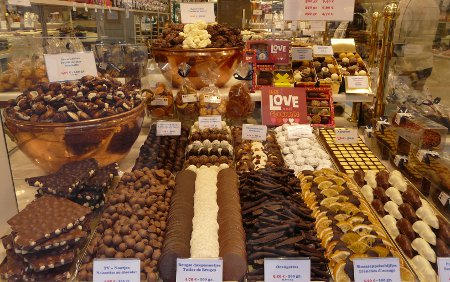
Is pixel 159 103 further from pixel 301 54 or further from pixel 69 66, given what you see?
pixel 301 54

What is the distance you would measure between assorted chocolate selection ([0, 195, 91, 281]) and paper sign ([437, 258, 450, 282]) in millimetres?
1240

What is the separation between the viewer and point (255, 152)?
2242 mm

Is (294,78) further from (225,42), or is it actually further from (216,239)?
(216,239)

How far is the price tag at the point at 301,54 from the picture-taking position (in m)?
2.81

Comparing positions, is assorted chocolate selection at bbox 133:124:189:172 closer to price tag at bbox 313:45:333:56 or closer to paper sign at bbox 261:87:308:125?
paper sign at bbox 261:87:308:125

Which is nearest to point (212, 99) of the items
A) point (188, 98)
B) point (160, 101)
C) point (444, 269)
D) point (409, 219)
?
point (188, 98)

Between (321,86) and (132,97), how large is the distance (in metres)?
1.38

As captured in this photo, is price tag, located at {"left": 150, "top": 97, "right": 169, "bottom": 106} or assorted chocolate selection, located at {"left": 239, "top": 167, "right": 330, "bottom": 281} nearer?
assorted chocolate selection, located at {"left": 239, "top": 167, "right": 330, "bottom": 281}

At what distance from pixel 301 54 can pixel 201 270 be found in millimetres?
1965

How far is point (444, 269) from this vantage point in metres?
1.38

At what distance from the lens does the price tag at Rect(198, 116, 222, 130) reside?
240 centimetres

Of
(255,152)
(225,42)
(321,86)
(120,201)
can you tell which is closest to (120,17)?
(225,42)

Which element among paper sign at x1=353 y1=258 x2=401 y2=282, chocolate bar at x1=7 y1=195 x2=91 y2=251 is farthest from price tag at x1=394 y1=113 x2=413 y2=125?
chocolate bar at x1=7 y1=195 x2=91 y2=251

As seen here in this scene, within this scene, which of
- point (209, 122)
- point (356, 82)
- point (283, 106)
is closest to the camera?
point (209, 122)
